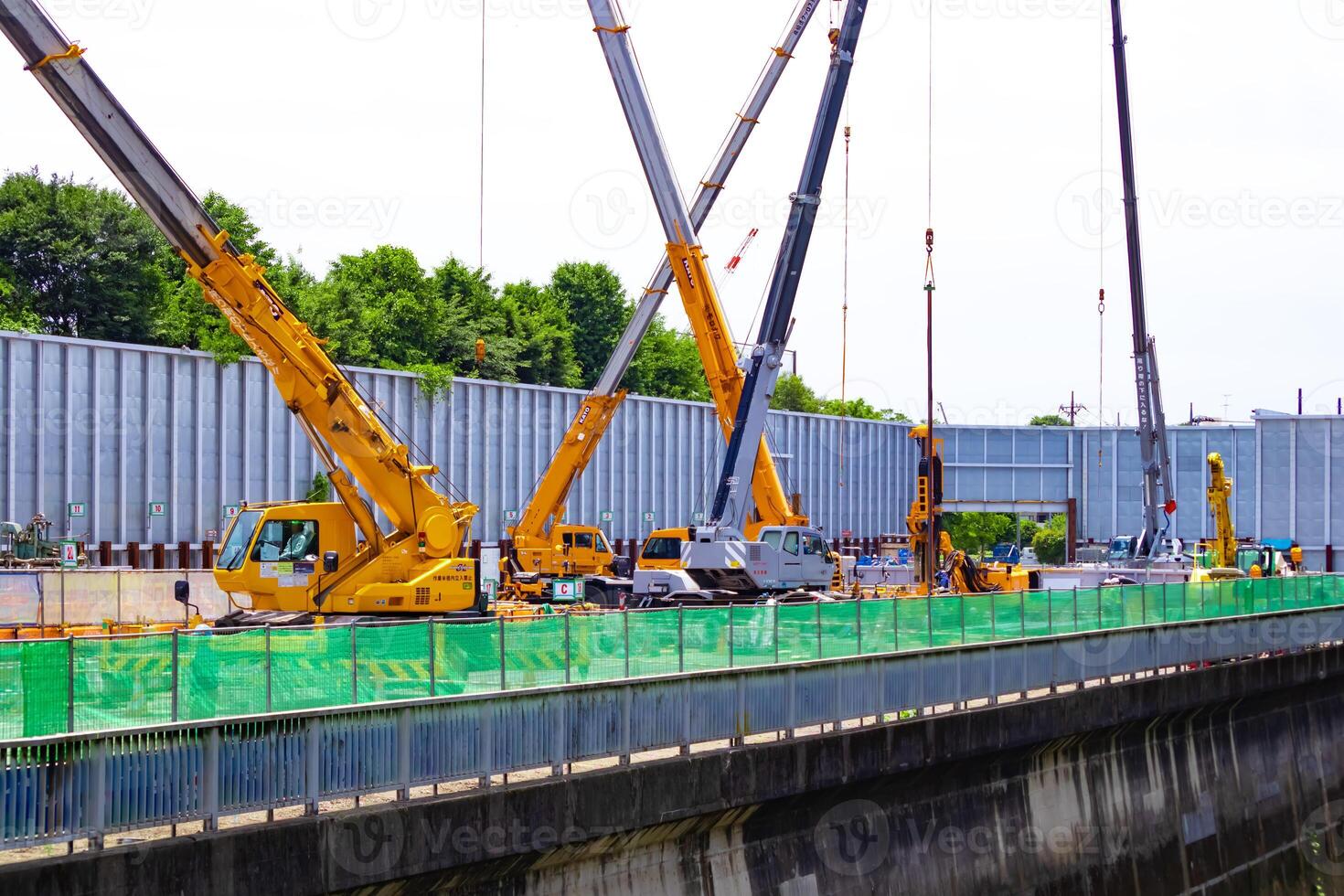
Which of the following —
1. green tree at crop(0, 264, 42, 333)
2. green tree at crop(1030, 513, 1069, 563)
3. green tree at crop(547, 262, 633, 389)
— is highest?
green tree at crop(547, 262, 633, 389)

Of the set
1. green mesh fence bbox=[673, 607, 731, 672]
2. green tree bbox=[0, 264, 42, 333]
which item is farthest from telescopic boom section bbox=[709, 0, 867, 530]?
green tree bbox=[0, 264, 42, 333]

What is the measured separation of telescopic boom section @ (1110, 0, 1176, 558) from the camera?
6462 centimetres

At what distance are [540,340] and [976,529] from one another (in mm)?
59608

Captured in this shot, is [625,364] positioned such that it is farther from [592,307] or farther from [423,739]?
[592,307]

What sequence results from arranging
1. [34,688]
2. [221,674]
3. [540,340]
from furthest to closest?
[540,340], [221,674], [34,688]

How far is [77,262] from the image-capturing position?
6894 cm

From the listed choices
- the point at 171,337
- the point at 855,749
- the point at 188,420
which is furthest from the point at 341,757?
the point at 171,337

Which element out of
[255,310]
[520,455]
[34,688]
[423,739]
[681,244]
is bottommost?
[423,739]

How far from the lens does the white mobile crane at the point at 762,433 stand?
3728 centimetres

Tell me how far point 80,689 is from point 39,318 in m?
56.3

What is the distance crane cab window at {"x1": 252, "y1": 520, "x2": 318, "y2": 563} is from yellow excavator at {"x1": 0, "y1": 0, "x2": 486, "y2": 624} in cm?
2

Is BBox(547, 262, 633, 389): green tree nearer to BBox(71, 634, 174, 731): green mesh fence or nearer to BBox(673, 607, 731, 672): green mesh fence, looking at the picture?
BBox(673, 607, 731, 672): green mesh fence

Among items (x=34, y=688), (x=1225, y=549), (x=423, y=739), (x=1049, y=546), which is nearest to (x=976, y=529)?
(x=1049, y=546)

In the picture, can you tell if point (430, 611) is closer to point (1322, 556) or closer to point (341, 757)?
point (341, 757)
